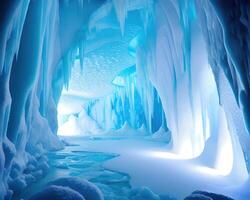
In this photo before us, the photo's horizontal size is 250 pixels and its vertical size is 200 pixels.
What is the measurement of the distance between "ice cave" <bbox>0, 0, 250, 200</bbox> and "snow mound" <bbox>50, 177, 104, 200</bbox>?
15mm

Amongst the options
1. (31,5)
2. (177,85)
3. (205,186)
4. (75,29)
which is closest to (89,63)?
(75,29)

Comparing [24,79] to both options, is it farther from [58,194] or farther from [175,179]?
[175,179]

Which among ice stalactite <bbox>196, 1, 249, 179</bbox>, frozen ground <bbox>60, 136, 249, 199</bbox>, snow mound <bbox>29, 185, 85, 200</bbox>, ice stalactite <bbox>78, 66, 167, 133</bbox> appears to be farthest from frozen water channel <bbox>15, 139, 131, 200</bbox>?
ice stalactite <bbox>78, 66, 167, 133</bbox>

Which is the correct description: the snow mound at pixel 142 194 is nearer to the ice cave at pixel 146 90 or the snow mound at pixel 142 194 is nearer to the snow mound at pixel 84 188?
the ice cave at pixel 146 90

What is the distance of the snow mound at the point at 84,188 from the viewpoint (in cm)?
305

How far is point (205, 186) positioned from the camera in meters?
3.87

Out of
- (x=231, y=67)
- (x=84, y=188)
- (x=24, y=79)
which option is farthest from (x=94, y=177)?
(x=231, y=67)

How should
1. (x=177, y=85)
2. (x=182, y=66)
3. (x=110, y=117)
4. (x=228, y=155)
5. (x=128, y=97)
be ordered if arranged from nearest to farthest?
(x=228, y=155) < (x=182, y=66) < (x=177, y=85) < (x=128, y=97) < (x=110, y=117)

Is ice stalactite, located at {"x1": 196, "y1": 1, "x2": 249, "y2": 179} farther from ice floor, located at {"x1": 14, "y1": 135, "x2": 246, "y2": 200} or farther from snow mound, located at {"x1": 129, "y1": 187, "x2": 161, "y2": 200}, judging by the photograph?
snow mound, located at {"x1": 129, "y1": 187, "x2": 161, "y2": 200}

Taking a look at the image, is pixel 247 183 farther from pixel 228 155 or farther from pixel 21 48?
pixel 21 48

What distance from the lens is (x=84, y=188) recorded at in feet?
10.2

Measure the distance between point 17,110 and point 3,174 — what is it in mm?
1238

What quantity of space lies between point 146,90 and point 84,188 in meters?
10.7

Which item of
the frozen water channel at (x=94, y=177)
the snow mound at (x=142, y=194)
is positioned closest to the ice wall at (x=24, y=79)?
the frozen water channel at (x=94, y=177)
